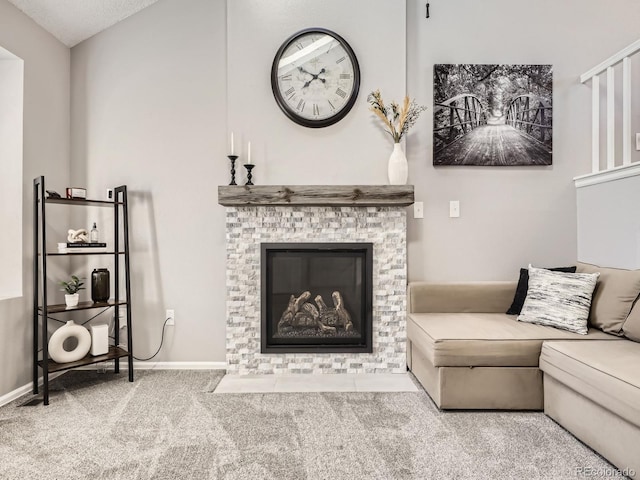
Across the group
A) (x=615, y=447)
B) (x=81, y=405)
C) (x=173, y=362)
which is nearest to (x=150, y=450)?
(x=81, y=405)

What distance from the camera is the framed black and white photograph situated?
3.05 meters

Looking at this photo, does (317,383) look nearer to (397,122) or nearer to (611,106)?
(397,122)

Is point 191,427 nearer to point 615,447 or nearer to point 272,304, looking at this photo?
point 272,304

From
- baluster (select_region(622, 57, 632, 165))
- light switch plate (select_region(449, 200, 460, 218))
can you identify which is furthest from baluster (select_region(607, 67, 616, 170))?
light switch plate (select_region(449, 200, 460, 218))

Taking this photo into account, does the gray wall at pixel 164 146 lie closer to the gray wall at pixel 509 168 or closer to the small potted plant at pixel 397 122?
the small potted plant at pixel 397 122

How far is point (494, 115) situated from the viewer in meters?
3.06

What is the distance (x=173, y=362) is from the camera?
10.1ft

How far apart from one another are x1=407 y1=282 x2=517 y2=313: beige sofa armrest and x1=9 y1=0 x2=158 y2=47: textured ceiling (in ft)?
9.76

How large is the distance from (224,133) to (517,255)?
8.05ft

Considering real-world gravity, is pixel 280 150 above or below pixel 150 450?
above

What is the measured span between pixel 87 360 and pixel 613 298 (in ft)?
11.0

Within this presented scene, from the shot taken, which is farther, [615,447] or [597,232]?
[597,232]

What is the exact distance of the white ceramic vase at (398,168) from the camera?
9.39 ft

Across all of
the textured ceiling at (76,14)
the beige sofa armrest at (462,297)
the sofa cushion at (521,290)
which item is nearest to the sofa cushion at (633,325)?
the sofa cushion at (521,290)
